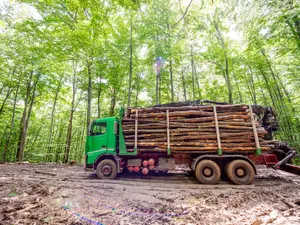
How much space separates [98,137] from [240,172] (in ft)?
20.9

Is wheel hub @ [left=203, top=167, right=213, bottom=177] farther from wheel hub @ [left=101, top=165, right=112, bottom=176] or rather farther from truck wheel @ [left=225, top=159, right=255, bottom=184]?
wheel hub @ [left=101, top=165, right=112, bottom=176]

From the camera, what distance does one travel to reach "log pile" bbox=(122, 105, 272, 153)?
5793mm

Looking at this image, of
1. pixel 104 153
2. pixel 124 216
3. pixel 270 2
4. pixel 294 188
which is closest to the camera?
pixel 124 216

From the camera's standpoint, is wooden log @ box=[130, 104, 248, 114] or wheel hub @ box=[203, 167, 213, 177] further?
wooden log @ box=[130, 104, 248, 114]

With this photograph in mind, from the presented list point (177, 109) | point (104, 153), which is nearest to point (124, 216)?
point (104, 153)

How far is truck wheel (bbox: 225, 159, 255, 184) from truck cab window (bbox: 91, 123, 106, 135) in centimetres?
577

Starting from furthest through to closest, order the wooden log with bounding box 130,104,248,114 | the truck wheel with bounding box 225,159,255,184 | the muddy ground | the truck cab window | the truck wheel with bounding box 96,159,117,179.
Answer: the truck cab window
the truck wheel with bounding box 96,159,117,179
the wooden log with bounding box 130,104,248,114
the truck wheel with bounding box 225,159,255,184
the muddy ground

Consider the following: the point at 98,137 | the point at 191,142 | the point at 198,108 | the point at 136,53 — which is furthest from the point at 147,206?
the point at 136,53

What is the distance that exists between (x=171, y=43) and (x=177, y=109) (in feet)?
25.6

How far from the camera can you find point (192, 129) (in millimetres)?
6117

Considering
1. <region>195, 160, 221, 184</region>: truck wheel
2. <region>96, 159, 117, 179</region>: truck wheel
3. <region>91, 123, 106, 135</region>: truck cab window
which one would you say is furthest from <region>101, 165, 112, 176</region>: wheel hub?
<region>195, 160, 221, 184</region>: truck wheel

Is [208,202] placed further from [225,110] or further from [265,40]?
[265,40]

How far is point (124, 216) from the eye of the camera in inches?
114

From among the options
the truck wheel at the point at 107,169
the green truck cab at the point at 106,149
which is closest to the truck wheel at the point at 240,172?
the green truck cab at the point at 106,149
